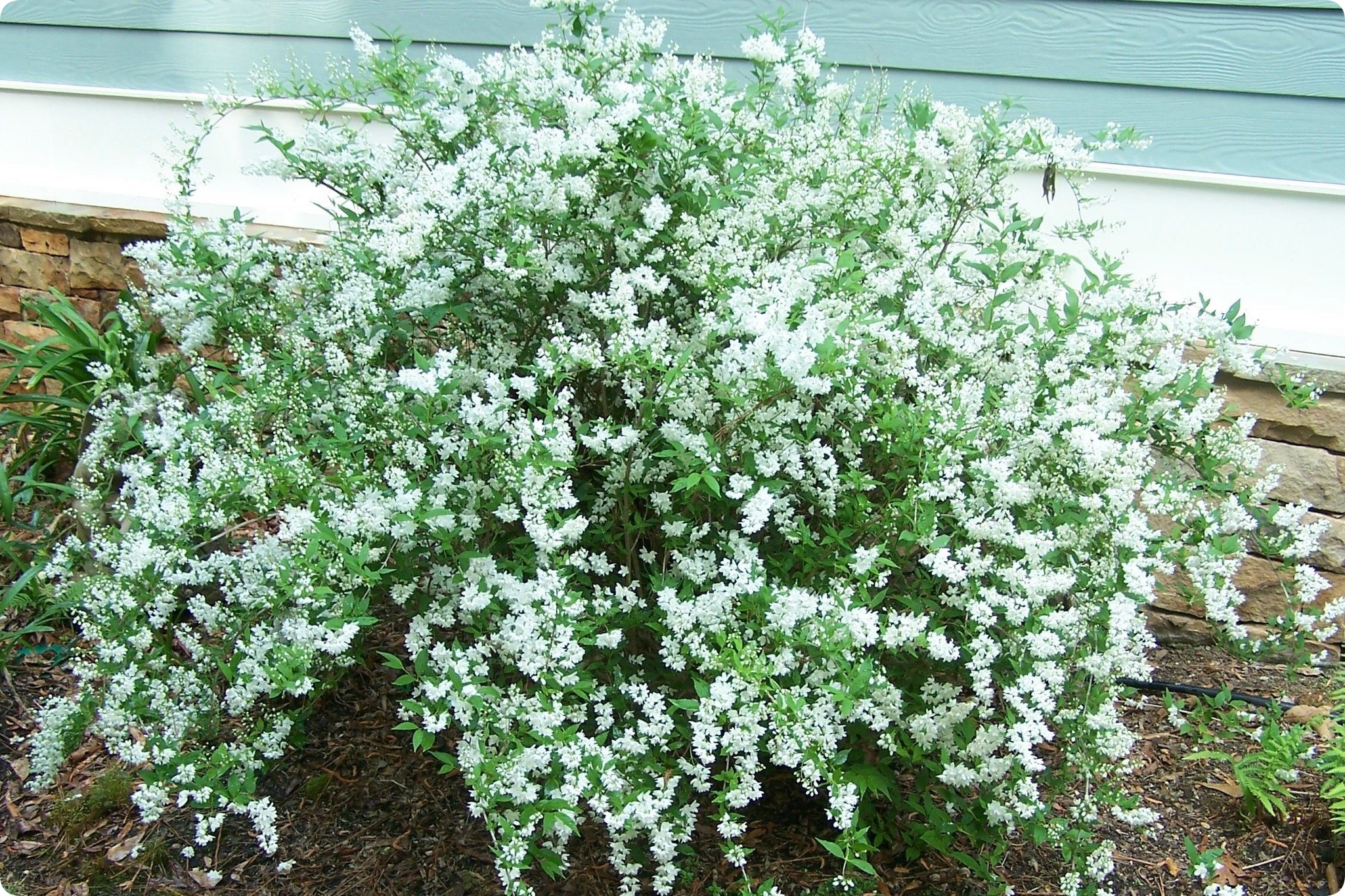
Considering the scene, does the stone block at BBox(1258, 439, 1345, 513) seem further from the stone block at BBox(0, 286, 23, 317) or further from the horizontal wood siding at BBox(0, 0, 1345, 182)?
the stone block at BBox(0, 286, 23, 317)

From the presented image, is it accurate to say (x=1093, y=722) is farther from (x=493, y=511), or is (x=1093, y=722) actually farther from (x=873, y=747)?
(x=493, y=511)

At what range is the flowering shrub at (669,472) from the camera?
2.20m

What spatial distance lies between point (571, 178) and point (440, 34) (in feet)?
8.77

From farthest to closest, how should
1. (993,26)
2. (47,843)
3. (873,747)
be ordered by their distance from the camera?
(993,26) < (47,843) < (873,747)

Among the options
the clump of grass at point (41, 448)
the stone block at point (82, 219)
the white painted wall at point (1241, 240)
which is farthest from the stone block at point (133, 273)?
the white painted wall at point (1241, 240)

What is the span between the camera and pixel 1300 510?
2621 mm

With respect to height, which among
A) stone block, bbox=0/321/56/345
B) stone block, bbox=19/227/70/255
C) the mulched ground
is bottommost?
the mulched ground

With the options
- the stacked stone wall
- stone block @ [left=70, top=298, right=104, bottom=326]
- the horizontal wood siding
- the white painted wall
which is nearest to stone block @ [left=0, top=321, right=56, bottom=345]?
the stacked stone wall

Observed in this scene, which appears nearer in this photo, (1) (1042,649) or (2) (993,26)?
(1) (1042,649)

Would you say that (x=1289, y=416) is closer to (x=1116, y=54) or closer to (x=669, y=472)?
(x=1116, y=54)

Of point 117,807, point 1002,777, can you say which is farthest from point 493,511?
point 117,807

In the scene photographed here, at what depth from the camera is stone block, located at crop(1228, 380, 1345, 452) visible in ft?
11.8

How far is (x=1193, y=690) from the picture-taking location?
353 cm

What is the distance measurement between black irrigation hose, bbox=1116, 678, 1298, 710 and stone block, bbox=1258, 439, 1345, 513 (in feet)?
2.31
